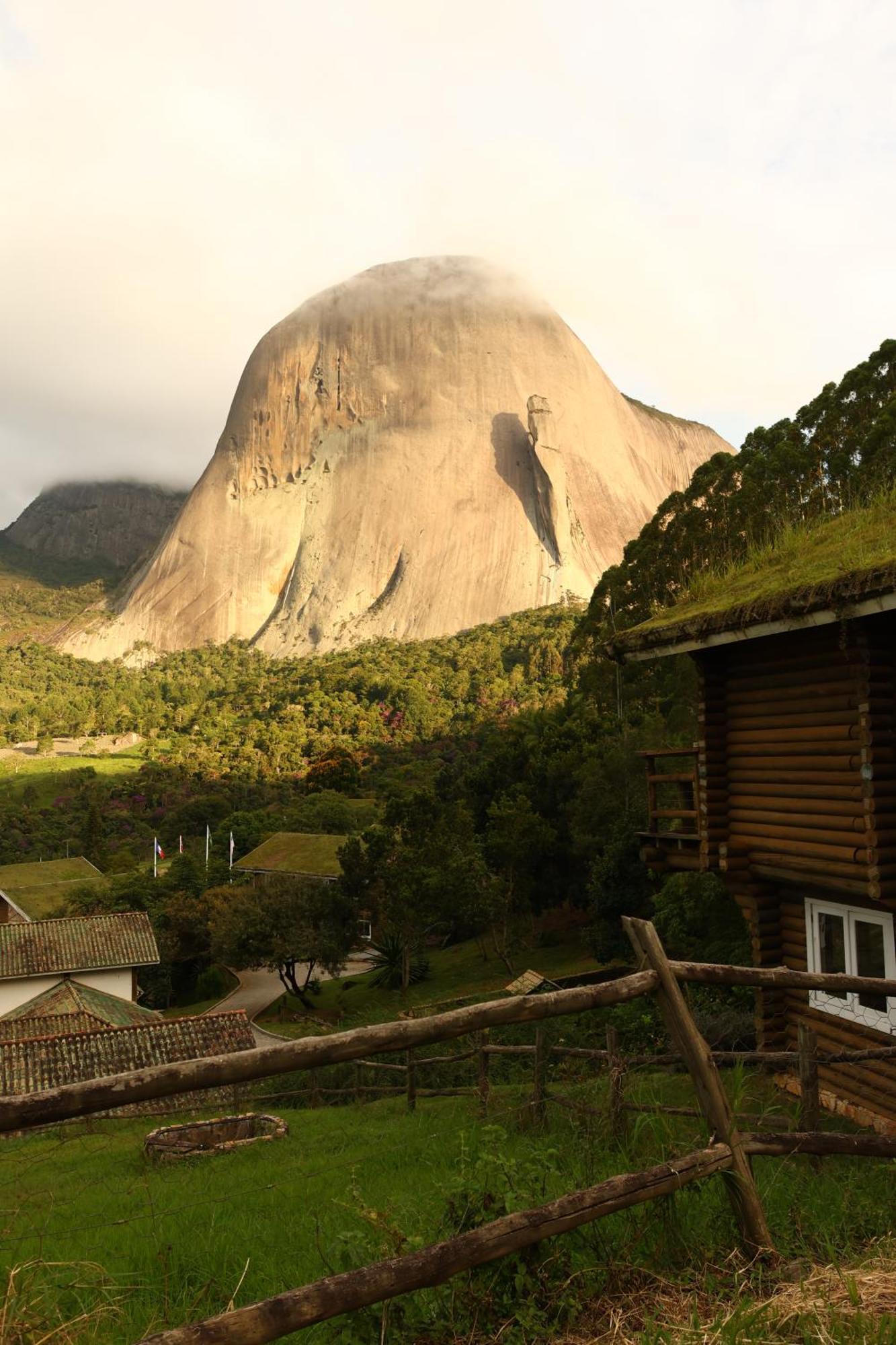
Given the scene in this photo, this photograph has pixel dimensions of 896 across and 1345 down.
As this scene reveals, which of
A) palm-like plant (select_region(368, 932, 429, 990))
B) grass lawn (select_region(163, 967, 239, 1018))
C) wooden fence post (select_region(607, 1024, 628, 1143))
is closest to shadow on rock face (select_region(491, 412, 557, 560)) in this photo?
grass lawn (select_region(163, 967, 239, 1018))

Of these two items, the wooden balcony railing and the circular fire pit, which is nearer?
the circular fire pit

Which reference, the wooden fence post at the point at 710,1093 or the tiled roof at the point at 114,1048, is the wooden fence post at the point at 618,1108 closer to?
the wooden fence post at the point at 710,1093

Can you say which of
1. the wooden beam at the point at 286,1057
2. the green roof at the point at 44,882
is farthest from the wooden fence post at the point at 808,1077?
the green roof at the point at 44,882

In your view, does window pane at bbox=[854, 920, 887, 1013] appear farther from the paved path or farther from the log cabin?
the paved path

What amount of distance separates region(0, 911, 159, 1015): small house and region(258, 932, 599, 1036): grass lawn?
4.67 metres

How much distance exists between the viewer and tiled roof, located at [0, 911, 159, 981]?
96.0 ft

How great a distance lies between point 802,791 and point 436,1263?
8.02 meters

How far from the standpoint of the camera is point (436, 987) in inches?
1172

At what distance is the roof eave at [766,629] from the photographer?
26.5ft

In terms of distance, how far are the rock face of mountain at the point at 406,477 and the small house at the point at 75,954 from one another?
235 feet

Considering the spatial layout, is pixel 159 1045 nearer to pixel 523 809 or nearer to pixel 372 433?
pixel 523 809

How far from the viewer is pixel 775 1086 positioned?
10.5m

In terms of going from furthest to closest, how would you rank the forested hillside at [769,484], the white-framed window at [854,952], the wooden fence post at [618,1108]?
the forested hillside at [769,484], the white-framed window at [854,952], the wooden fence post at [618,1108]

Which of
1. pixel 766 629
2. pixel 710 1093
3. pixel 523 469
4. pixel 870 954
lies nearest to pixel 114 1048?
pixel 870 954
